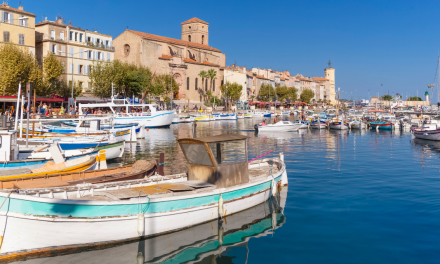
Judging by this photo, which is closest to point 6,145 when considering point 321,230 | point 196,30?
point 321,230

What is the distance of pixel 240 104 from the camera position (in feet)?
349

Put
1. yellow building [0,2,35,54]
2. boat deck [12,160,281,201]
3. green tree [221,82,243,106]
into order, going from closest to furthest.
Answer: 1. boat deck [12,160,281,201]
2. yellow building [0,2,35,54]
3. green tree [221,82,243,106]

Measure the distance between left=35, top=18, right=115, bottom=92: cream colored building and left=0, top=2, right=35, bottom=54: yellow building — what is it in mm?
3108

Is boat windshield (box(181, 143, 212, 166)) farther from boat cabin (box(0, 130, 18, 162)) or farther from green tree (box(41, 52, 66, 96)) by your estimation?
green tree (box(41, 52, 66, 96))

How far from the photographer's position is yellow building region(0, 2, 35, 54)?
49500 mm

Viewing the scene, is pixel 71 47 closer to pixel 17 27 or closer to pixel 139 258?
pixel 17 27

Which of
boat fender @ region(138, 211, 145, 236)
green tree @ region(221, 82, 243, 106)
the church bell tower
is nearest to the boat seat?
boat fender @ region(138, 211, 145, 236)

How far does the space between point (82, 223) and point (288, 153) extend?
20426 millimetres

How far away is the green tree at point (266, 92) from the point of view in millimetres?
121000

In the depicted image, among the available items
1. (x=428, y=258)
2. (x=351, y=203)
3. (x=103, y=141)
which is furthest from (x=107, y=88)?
(x=428, y=258)

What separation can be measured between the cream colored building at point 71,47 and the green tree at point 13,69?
7623mm

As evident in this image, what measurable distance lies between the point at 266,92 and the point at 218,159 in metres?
111

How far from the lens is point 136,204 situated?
9195 millimetres

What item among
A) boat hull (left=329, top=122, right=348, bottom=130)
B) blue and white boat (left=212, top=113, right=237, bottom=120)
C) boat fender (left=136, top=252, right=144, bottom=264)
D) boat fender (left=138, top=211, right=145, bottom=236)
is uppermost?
blue and white boat (left=212, top=113, right=237, bottom=120)
